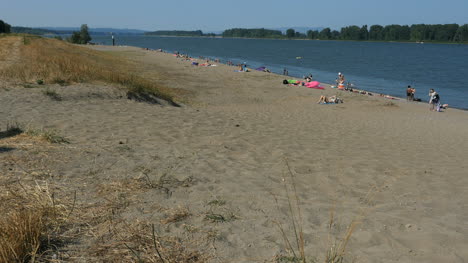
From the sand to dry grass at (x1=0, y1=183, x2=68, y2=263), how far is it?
0.33 meters

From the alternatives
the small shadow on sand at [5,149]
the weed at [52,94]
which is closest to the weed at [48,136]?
the small shadow on sand at [5,149]

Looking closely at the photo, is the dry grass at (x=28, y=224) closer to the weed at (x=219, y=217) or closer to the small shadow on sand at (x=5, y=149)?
the weed at (x=219, y=217)

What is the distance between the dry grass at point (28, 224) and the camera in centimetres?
293

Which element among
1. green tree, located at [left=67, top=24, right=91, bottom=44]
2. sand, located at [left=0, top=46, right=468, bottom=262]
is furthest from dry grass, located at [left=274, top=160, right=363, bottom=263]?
green tree, located at [left=67, top=24, right=91, bottom=44]

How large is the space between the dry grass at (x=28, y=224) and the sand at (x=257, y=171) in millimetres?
326

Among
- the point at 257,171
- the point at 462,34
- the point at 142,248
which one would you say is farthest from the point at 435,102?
the point at 462,34

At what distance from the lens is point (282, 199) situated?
16.9 ft

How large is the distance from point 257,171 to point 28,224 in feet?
13.8

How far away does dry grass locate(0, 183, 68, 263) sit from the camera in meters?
2.93

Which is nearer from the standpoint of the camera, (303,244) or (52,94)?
(303,244)

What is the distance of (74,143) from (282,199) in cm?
Answer: 473

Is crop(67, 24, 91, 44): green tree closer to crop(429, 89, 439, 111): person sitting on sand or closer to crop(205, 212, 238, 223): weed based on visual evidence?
crop(429, 89, 439, 111): person sitting on sand

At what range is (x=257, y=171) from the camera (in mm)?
6570

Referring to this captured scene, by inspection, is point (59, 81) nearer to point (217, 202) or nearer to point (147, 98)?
point (147, 98)
